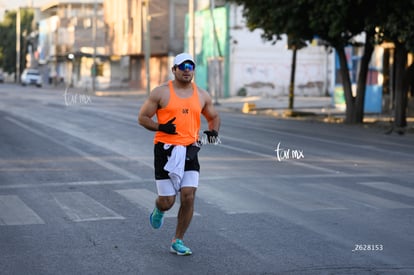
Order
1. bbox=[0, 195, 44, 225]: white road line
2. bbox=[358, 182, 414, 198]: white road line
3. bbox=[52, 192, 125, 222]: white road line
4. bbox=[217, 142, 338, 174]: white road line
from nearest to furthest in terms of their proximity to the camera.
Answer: bbox=[0, 195, 44, 225]: white road line < bbox=[52, 192, 125, 222]: white road line < bbox=[358, 182, 414, 198]: white road line < bbox=[217, 142, 338, 174]: white road line

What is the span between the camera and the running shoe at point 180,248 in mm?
7547

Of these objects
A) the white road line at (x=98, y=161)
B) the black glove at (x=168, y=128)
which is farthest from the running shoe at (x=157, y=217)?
the white road line at (x=98, y=161)

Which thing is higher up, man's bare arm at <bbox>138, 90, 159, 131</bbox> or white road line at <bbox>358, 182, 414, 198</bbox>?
man's bare arm at <bbox>138, 90, 159, 131</bbox>

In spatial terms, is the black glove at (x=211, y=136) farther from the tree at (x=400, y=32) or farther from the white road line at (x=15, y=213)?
the tree at (x=400, y=32)

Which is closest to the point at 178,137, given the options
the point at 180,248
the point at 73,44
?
the point at 180,248

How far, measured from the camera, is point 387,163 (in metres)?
15.8

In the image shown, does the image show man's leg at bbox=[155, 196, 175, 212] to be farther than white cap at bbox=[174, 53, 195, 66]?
Yes

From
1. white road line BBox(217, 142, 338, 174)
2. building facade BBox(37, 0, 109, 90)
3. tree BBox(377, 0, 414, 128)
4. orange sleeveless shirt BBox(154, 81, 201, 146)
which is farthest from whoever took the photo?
building facade BBox(37, 0, 109, 90)

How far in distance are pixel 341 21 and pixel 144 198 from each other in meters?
15.5

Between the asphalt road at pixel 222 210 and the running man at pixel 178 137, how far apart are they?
1.65 feet

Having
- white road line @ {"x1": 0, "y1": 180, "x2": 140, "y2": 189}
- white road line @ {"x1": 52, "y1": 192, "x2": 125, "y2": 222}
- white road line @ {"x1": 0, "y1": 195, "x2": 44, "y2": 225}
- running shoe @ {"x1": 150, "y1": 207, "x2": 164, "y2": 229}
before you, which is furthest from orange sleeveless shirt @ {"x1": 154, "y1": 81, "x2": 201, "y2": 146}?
white road line @ {"x1": 0, "y1": 180, "x2": 140, "y2": 189}

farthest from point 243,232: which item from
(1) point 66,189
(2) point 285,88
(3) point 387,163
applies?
(2) point 285,88

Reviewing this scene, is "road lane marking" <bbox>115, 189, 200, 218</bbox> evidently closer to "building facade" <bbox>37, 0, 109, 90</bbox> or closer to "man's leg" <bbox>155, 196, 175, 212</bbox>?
"man's leg" <bbox>155, 196, 175, 212</bbox>

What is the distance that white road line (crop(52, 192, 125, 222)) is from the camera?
31.5 feet
